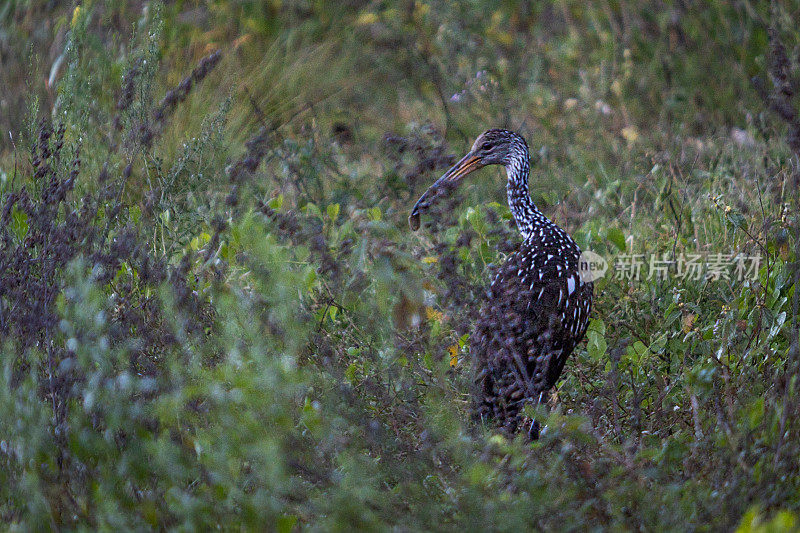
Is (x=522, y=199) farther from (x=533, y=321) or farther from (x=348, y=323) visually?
(x=348, y=323)

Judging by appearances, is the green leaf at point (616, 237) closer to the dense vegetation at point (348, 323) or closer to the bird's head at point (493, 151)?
the dense vegetation at point (348, 323)

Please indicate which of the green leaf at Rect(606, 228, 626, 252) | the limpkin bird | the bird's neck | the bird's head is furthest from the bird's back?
the bird's head

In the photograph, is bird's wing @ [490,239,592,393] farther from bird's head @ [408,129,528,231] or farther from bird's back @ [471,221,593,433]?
bird's head @ [408,129,528,231]

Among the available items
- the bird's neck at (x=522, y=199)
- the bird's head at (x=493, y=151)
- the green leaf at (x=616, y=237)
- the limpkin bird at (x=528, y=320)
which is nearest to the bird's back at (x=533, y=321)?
the limpkin bird at (x=528, y=320)

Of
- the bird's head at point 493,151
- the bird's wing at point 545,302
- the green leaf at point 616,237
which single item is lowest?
the green leaf at point 616,237

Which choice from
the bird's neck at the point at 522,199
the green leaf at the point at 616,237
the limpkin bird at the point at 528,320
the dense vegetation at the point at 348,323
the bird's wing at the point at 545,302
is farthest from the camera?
the green leaf at the point at 616,237

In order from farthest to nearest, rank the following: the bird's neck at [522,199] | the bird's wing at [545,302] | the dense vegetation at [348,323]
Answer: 1. the bird's neck at [522,199]
2. the bird's wing at [545,302]
3. the dense vegetation at [348,323]

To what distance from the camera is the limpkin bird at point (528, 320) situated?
→ 3205mm

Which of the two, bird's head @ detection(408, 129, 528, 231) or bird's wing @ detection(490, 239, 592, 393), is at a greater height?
bird's head @ detection(408, 129, 528, 231)

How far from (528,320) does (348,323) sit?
0.98m

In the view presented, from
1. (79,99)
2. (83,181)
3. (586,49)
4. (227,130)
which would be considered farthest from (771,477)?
(586,49)

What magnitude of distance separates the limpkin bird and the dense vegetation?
0.44 ft

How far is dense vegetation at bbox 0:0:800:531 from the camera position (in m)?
2.37

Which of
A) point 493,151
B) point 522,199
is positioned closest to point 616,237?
point 522,199
